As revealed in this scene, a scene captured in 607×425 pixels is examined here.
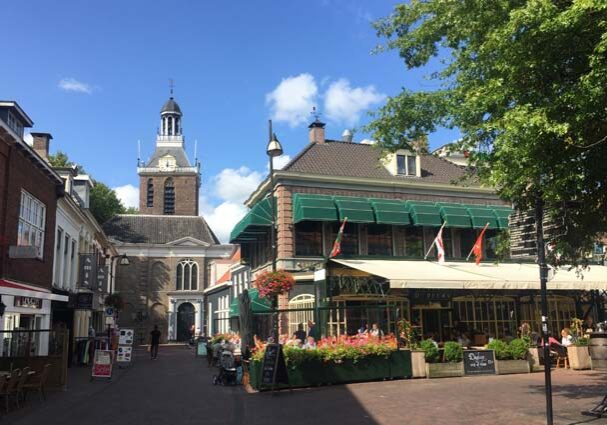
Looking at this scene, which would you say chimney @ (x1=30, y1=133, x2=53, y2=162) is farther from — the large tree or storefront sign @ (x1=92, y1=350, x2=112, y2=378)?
the large tree

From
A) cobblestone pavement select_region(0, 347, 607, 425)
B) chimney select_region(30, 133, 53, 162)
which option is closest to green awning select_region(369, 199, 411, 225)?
cobblestone pavement select_region(0, 347, 607, 425)

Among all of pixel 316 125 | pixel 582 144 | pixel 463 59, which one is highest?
pixel 316 125

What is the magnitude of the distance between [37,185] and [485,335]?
18558 millimetres

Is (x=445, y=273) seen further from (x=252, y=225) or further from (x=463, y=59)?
(x=463, y=59)

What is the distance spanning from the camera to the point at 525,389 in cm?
1329

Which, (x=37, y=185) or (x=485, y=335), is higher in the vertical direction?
(x=37, y=185)

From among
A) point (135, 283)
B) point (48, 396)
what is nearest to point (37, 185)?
point (48, 396)

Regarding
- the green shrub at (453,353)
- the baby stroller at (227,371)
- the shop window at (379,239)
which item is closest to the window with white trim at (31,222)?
the baby stroller at (227,371)

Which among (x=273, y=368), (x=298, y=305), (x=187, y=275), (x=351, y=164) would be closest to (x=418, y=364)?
(x=273, y=368)

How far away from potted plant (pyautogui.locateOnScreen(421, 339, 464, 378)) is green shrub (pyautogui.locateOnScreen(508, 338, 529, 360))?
1.73m

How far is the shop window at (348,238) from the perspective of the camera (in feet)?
84.8

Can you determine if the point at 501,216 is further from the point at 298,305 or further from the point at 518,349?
the point at 518,349

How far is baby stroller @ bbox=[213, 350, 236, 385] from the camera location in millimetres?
16422

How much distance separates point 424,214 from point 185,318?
33.8m
